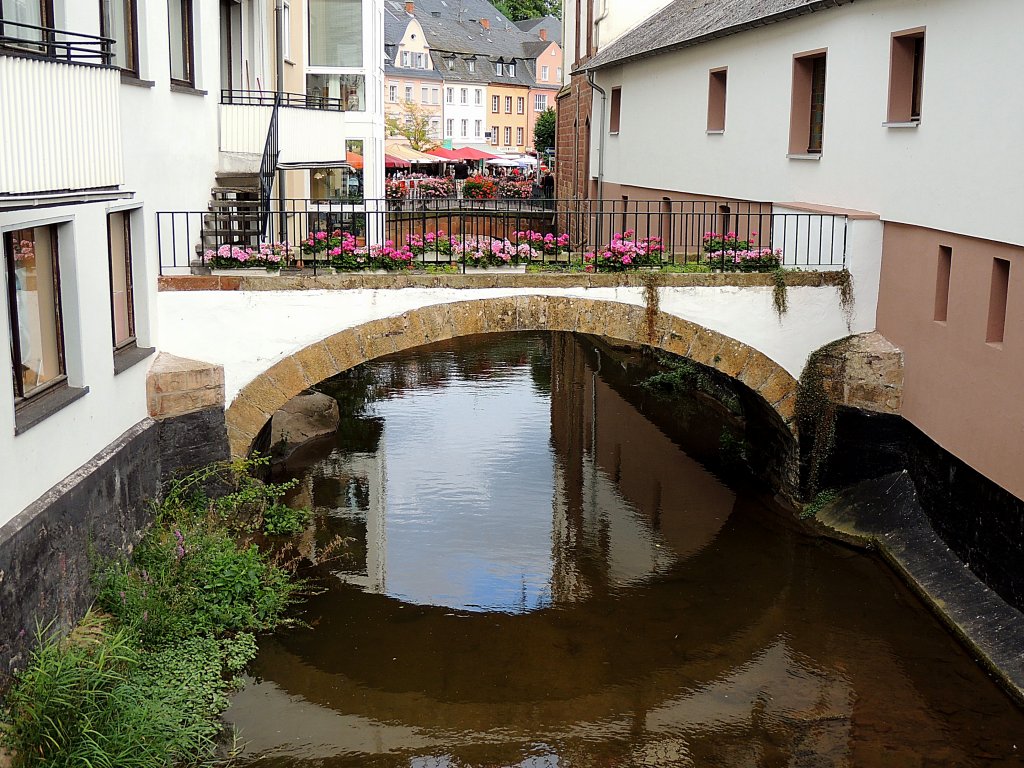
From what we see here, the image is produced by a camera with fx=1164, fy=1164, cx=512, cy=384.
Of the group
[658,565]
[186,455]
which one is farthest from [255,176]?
[658,565]

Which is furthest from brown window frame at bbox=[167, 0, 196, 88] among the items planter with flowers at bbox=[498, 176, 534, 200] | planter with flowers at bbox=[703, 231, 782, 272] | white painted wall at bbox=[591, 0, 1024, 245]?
planter with flowers at bbox=[498, 176, 534, 200]

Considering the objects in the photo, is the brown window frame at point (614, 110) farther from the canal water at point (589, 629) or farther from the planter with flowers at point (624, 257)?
the planter with flowers at point (624, 257)

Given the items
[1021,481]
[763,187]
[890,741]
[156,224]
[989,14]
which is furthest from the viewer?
[763,187]

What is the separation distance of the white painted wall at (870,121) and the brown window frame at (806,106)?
0.59 ft

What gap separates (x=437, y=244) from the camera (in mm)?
12258

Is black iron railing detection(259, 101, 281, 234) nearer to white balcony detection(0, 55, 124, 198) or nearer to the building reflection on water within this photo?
the building reflection on water

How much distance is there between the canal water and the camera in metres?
8.38

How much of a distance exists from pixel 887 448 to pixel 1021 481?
286 centimetres

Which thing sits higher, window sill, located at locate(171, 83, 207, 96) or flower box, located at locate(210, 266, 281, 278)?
window sill, located at locate(171, 83, 207, 96)

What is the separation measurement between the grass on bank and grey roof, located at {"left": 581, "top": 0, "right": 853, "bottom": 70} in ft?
28.0

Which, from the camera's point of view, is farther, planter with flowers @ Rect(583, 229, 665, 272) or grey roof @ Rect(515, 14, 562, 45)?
grey roof @ Rect(515, 14, 562, 45)

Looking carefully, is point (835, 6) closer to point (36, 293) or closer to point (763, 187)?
point (763, 187)

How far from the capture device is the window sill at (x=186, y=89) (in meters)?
11.9

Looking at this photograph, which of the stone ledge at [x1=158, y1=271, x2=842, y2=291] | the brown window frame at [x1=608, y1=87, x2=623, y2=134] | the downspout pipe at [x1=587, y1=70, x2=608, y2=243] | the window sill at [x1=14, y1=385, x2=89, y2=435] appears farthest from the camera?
the downspout pipe at [x1=587, y1=70, x2=608, y2=243]
